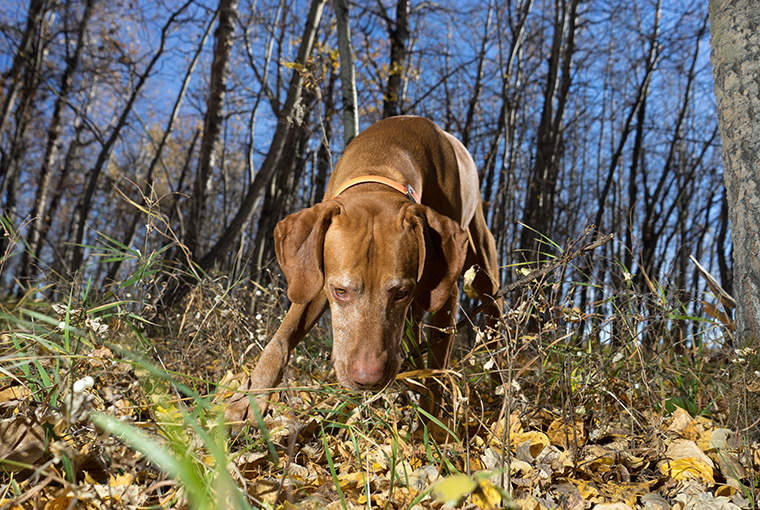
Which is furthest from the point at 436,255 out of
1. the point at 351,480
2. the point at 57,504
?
the point at 57,504

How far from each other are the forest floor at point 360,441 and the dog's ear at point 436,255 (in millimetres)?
360

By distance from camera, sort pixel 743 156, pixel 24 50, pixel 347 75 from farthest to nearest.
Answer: pixel 24 50 < pixel 347 75 < pixel 743 156

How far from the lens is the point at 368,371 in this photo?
5.77 ft

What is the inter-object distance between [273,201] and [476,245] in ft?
16.9

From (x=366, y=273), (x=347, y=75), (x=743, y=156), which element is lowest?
(x=366, y=273)

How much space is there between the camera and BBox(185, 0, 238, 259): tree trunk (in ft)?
22.8

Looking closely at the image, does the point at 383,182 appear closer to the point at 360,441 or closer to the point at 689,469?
the point at 360,441

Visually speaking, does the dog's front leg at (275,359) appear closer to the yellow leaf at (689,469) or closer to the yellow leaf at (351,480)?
the yellow leaf at (351,480)

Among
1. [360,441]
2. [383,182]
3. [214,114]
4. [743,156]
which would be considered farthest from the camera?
[214,114]

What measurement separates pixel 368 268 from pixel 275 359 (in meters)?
0.69

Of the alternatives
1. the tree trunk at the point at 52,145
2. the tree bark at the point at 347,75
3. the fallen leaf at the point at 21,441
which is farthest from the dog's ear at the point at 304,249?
the tree trunk at the point at 52,145

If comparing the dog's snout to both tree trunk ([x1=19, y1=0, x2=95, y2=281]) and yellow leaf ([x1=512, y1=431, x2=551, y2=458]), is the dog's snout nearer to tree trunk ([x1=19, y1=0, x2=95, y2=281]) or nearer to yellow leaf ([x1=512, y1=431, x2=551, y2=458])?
yellow leaf ([x1=512, y1=431, x2=551, y2=458])

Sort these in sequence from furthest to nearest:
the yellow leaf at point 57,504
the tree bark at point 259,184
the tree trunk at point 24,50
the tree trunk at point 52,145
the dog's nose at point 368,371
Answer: the tree trunk at point 52,145 → the tree trunk at point 24,50 → the tree bark at point 259,184 → the dog's nose at point 368,371 → the yellow leaf at point 57,504

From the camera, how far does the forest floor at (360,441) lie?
1.25 m
